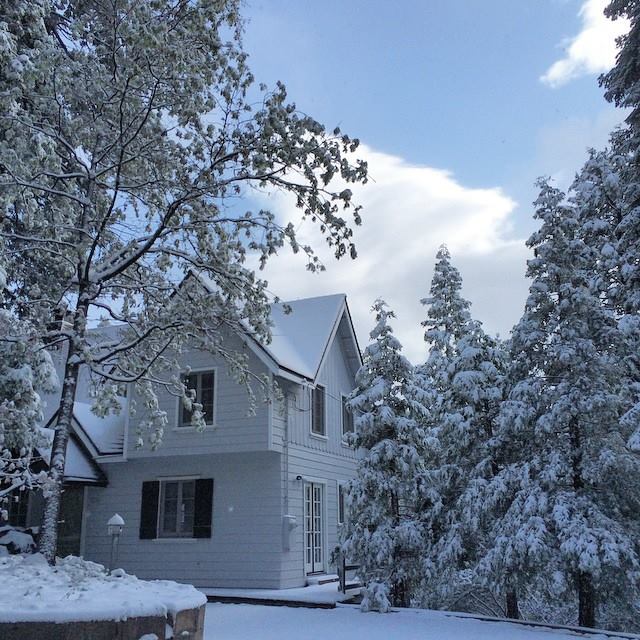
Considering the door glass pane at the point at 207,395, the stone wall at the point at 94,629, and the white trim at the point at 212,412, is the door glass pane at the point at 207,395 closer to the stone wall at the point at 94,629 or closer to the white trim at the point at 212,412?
the white trim at the point at 212,412

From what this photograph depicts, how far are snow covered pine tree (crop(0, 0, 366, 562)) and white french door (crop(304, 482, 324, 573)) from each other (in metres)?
7.66

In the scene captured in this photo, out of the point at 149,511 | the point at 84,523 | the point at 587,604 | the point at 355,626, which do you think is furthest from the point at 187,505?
the point at 587,604

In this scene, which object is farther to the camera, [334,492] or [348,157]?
[334,492]

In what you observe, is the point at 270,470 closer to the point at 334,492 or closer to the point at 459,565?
the point at 334,492

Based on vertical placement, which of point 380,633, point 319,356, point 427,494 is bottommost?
point 380,633

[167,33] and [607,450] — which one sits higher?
[167,33]

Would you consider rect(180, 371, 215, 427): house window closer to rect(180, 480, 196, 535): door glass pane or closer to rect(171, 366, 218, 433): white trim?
A: rect(171, 366, 218, 433): white trim

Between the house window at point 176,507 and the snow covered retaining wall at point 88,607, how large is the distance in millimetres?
9653

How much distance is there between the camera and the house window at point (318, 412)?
18000 mm

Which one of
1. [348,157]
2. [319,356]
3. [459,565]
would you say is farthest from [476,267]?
[348,157]

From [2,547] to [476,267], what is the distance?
14284 millimetres

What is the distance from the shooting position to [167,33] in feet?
24.4

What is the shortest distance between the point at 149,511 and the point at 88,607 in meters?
11.8

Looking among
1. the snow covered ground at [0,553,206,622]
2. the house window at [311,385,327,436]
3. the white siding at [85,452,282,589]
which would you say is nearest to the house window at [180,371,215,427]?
the white siding at [85,452,282,589]
